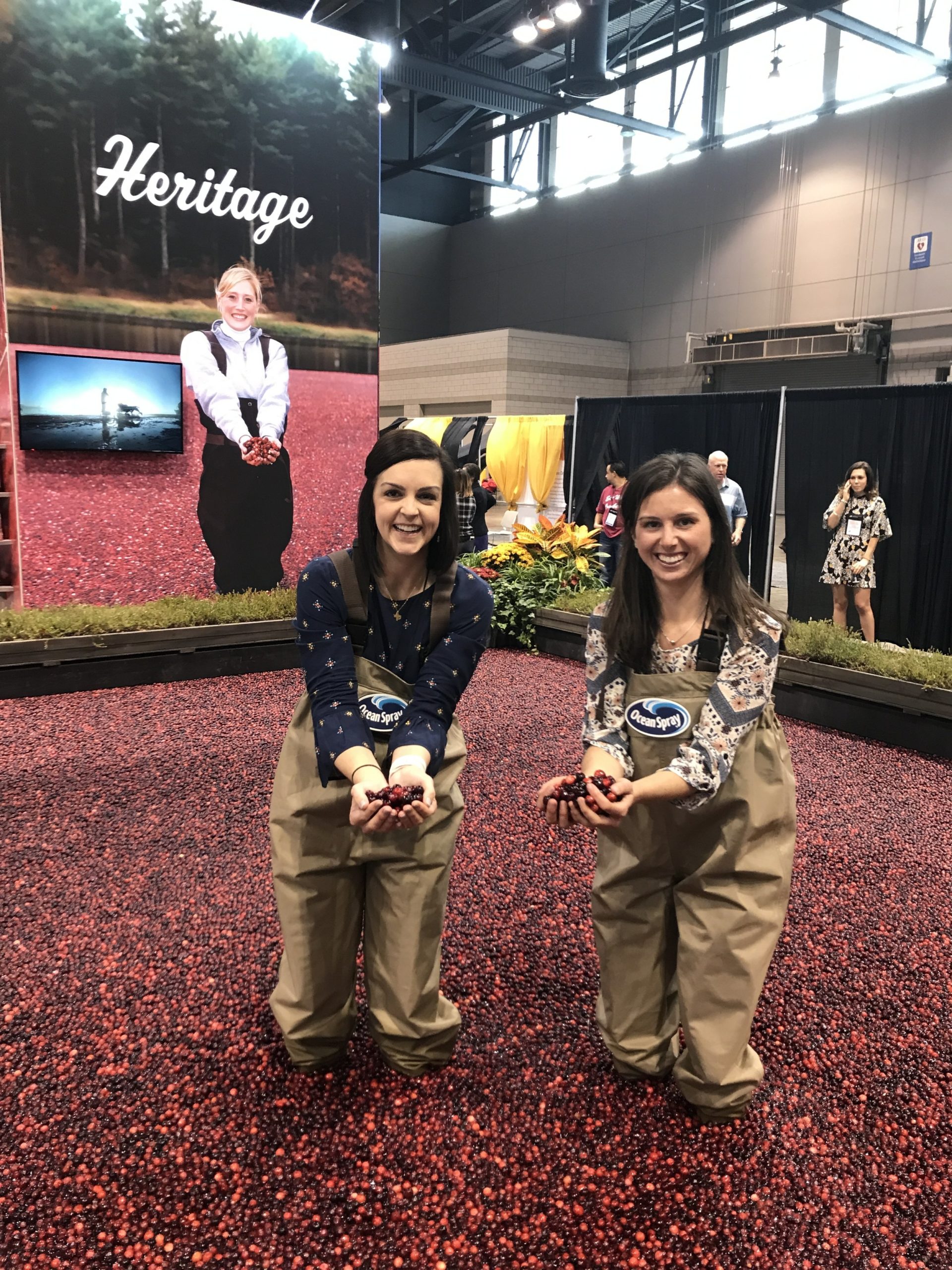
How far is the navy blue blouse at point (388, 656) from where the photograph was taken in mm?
1791

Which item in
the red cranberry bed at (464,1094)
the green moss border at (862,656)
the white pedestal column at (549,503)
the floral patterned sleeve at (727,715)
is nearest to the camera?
the red cranberry bed at (464,1094)

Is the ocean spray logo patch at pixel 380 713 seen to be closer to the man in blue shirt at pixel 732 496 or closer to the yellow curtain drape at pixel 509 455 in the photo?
the man in blue shirt at pixel 732 496

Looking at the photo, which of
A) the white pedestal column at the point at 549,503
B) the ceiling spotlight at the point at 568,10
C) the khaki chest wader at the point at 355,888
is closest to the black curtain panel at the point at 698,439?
the white pedestal column at the point at 549,503

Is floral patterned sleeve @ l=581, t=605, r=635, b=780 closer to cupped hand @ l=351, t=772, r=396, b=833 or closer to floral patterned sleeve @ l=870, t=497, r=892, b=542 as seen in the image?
cupped hand @ l=351, t=772, r=396, b=833

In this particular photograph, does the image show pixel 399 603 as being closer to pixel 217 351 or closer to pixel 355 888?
pixel 355 888

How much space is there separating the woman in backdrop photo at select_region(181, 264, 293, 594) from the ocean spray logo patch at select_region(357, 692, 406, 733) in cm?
582

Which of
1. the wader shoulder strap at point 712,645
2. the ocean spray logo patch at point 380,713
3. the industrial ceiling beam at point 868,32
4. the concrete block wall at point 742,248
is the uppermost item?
the industrial ceiling beam at point 868,32

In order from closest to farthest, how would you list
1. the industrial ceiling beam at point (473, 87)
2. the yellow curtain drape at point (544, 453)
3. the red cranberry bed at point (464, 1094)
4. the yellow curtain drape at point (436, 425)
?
the red cranberry bed at point (464, 1094) < the yellow curtain drape at point (544, 453) < the industrial ceiling beam at point (473, 87) < the yellow curtain drape at point (436, 425)

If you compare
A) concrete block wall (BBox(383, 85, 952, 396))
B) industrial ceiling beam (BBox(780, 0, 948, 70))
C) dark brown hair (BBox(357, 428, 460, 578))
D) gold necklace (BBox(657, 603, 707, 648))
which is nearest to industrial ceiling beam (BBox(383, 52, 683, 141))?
concrete block wall (BBox(383, 85, 952, 396))

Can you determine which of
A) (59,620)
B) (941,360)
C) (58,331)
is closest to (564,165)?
(941,360)

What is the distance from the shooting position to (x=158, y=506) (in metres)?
7.04

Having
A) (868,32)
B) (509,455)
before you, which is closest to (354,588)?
(509,455)

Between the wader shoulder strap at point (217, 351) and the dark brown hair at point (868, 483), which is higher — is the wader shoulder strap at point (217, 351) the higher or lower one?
the higher one

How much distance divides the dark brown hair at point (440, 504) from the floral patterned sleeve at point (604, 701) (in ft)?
1.13
